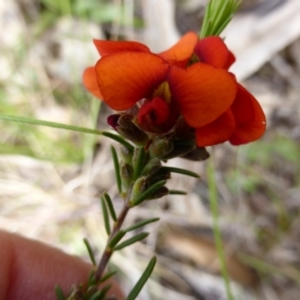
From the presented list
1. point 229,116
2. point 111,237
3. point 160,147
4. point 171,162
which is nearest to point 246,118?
point 229,116

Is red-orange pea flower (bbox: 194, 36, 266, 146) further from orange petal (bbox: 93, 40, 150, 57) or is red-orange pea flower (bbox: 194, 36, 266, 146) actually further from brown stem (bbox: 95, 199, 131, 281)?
brown stem (bbox: 95, 199, 131, 281)

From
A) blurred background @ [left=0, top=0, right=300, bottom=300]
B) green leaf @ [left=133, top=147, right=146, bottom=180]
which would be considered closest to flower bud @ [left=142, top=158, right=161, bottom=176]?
green leaf @ [left=133, top=147, right=146, bottom=180]

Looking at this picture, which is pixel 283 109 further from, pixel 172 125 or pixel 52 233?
pixel 172 125

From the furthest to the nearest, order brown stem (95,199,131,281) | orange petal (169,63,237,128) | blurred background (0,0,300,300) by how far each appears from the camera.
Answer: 1. blurred background (0,0,300,300)
2. brown stem (95,199,131,281)
3. orange petal (169,63,237,128)

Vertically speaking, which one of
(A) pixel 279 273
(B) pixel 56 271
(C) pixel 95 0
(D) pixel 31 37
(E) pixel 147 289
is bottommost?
(B) pixel 56 271

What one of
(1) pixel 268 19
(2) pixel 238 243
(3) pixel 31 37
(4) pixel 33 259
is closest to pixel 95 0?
(3) pixel 31 37

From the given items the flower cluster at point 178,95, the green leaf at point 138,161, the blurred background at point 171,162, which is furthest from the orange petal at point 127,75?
the blurred background at point 171,162

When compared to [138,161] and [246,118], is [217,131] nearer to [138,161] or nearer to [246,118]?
[246,118]
